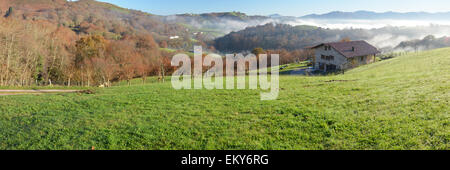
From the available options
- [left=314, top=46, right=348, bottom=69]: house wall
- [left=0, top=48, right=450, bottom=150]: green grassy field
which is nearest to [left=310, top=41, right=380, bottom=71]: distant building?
[left=314, top=46, right=348, bottom=69]: house wall

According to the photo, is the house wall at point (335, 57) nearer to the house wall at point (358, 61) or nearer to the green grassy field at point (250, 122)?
the house wall at point (358, 61)

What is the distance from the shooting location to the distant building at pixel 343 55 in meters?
50.3

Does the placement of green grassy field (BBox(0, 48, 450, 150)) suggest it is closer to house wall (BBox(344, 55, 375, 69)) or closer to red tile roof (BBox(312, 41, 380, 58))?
house wall (BBox(344, 55, 375, 69))

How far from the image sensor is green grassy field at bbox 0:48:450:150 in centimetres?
789

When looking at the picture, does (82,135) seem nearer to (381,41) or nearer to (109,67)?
(109,67)

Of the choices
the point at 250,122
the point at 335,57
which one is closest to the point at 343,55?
the point at 335,57

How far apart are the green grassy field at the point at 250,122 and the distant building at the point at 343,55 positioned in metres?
38.4

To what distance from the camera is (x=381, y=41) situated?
648ft

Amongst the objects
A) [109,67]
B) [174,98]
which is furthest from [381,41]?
[174,98]

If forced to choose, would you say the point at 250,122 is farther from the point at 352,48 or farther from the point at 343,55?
the point at 352,48

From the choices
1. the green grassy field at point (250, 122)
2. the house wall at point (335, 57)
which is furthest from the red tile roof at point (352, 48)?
the green grassy field at point (250, 122)
